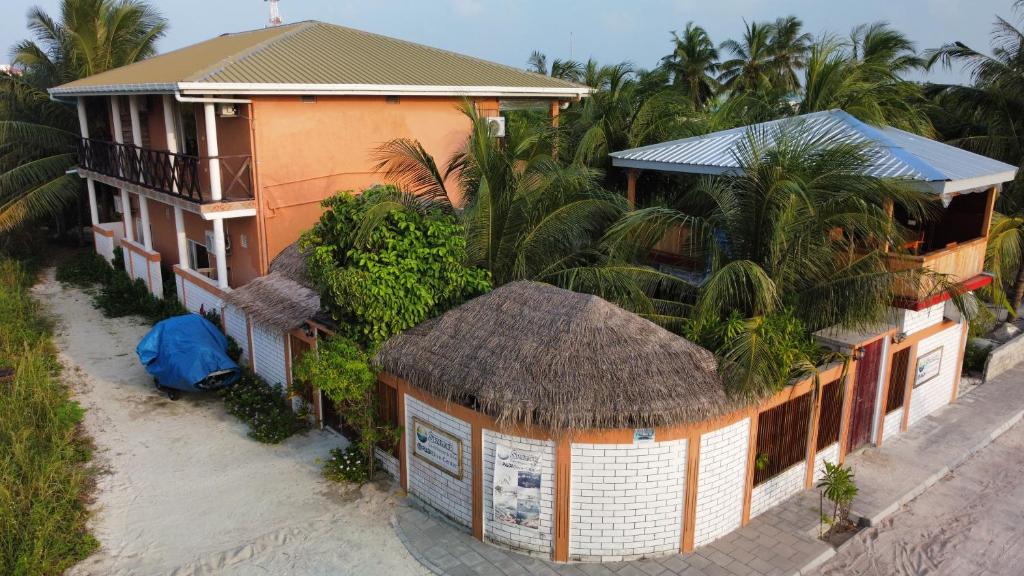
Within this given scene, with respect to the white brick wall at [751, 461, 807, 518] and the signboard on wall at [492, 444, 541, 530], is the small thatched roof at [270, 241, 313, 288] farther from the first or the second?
the white brick wall at [751, 461, 807, 518]

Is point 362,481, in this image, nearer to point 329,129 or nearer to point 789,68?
point 329,129

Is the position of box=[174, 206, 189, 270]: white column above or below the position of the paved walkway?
above

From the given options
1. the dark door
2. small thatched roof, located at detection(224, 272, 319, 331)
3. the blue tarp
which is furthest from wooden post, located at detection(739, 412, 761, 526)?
the blue tarp

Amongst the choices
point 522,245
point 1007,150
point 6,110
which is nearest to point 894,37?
point 1007,150

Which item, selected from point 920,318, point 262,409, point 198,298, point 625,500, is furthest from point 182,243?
point 920,318

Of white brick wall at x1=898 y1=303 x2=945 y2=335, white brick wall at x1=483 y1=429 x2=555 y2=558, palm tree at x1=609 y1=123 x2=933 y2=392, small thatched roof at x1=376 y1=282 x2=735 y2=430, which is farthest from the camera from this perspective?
white brick wall at x1=898 y1=303 x2=945 y2=335

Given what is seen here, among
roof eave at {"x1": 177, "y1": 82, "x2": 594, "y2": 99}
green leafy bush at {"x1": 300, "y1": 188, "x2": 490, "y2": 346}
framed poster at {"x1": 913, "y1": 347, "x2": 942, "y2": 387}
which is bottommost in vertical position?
framed poster at {"x1": 913, "y1": 347, "x2": 942, "y2": 387}
